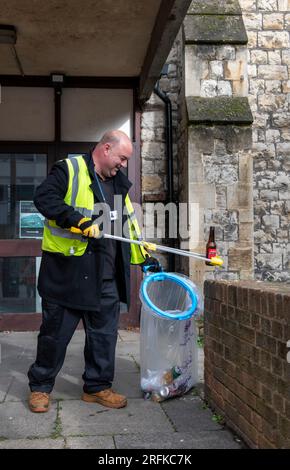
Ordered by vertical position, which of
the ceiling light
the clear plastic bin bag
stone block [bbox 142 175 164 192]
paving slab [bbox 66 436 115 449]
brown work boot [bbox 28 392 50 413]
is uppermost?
the ceiling light

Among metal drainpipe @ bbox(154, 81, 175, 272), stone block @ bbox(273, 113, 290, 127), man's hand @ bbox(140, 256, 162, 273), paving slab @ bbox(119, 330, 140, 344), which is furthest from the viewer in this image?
stone block @ bbox(273, 113, 290, 127)

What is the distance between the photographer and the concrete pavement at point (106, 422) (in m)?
3.13

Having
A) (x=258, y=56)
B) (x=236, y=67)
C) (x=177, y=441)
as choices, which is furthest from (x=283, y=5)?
(x=177, y=441)

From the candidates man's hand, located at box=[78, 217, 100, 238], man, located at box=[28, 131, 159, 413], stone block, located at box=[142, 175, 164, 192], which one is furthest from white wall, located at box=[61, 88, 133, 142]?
man's hand, located at box=[78, 217, 100, 238]

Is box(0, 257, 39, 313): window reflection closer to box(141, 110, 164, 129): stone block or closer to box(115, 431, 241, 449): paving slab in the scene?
box(141, 110, 164, 129): stone block

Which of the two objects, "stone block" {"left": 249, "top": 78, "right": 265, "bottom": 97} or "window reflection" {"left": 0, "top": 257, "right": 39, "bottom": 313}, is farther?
"stone block" {"left": 249, "top": 78, "right": 265, "bottom": 97}

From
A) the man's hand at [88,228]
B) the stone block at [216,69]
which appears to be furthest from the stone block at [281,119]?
the man's hand at [88,228]

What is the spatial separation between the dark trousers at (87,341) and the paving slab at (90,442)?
2.21ft

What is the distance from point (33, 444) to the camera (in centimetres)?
310

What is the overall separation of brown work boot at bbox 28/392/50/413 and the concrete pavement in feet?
0.15

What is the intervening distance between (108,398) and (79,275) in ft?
2.95

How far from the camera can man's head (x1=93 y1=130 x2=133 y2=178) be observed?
3.85 m
